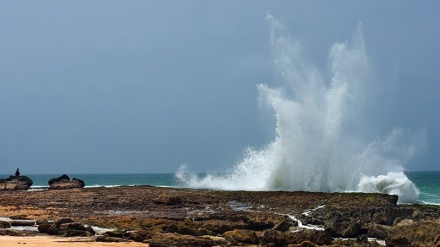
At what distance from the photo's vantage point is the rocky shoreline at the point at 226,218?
1862 cm

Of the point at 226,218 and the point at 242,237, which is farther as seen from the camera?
the point at 226,218

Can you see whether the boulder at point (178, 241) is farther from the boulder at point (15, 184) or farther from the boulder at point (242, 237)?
the boulder at point (15, 184)

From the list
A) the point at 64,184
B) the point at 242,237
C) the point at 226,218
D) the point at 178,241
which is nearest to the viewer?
the point at 178,241

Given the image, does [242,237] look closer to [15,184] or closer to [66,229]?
[66,229]

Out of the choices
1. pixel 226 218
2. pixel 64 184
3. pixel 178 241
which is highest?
pixel 64 184

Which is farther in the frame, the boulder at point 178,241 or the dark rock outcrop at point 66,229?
the dark rock outcrop at point 66,229

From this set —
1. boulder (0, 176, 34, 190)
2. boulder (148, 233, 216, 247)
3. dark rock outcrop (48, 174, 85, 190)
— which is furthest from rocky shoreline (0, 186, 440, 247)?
boulder (0, 176, 34, 190)

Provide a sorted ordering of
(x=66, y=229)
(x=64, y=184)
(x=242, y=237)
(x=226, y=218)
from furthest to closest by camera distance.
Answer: (x=64, y=184) < (x=226, y=218) < (x=66, y=229) < (x=242, y=237)

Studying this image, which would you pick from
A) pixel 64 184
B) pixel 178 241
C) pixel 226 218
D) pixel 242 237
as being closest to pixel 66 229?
pixel 178 241

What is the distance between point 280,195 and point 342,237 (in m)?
12.0

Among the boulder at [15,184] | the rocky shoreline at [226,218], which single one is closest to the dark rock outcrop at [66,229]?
the rocky shoreline at [226,218]

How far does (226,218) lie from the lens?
25.0 metres

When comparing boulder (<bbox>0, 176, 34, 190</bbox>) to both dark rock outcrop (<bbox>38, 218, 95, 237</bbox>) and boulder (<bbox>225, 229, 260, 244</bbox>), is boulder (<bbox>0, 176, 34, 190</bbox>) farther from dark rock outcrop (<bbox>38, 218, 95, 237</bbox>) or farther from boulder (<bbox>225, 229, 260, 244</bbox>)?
boulder (<bbox>225, 229, 260, 244</bbox>)

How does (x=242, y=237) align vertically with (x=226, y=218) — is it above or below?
below
